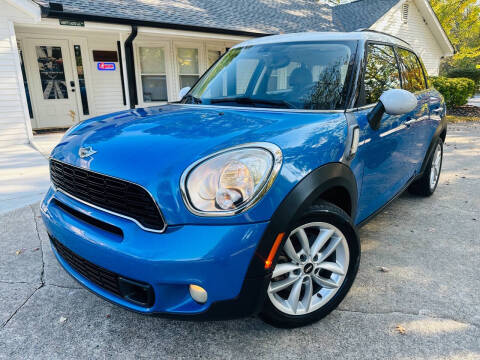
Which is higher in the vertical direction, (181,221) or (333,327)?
(181,221)

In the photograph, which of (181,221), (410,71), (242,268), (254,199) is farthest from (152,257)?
(410,71)

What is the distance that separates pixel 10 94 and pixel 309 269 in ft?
26.4

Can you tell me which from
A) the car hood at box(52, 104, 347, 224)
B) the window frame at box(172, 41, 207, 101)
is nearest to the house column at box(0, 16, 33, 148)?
the window frame at box(172, 41, 207, 101)

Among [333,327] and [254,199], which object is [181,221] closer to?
[254,199]

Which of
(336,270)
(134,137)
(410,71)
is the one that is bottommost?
(336,270)

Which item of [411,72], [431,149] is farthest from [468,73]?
[411,72]

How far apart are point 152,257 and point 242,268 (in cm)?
40

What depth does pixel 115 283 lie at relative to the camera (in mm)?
1746

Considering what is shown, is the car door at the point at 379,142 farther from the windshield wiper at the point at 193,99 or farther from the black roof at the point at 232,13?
the black roof at the point at 232,13

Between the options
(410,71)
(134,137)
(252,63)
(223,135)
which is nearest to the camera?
(223,135)

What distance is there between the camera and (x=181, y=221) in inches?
61.7

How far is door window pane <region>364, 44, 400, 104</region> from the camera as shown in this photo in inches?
101

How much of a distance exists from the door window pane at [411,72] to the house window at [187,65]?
8.78 meters

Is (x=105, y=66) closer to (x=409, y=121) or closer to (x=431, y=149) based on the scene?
(x=431, y=149)
